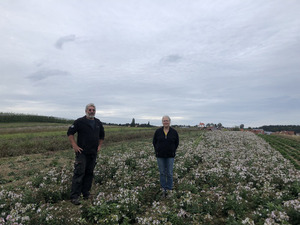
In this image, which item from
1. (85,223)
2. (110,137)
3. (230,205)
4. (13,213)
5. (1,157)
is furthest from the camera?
(110,137)

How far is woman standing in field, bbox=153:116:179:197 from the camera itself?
7.44 meters

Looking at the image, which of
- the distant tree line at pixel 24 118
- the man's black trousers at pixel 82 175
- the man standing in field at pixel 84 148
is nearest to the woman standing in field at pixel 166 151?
the man standing in field at pixel 84 148

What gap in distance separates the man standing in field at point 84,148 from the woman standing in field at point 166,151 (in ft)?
7.68

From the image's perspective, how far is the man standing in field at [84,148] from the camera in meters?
6.94

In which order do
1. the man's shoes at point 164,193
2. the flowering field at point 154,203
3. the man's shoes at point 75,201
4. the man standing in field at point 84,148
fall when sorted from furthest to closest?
the man's shoes at point 164,193 < the man standing in field at point 84,148 < the man's shoes at point 75,201 < the flowering field at point 154,203

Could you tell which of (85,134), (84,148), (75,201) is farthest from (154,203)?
(85,134)

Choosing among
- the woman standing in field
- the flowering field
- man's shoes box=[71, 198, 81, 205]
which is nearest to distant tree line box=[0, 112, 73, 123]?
the flowering field

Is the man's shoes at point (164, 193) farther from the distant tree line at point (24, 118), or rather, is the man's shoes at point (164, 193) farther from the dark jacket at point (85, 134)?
the distant tree line at point (24, 118)

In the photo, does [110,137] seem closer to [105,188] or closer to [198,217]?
[105,188]

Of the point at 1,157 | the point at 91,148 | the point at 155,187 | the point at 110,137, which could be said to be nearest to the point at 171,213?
the point at 155,187

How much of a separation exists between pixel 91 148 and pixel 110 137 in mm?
27475

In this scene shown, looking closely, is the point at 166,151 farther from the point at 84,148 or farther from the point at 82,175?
the point at 82,175

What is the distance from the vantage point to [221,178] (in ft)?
29.8

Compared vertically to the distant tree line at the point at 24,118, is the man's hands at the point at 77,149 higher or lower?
lower
